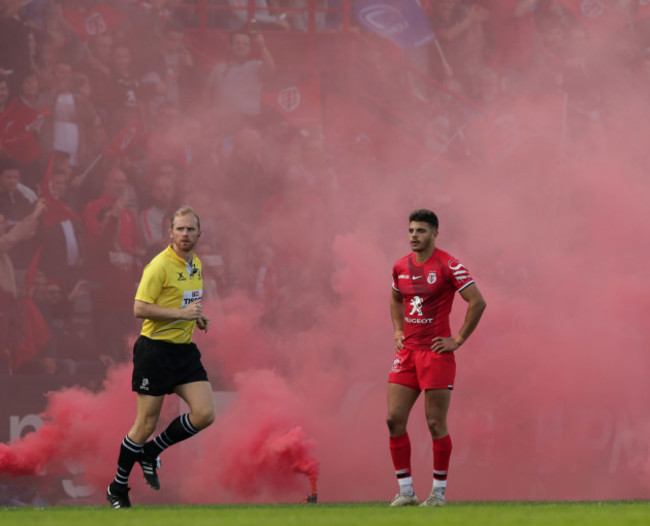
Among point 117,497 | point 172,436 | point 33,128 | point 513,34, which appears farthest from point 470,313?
point 33,128

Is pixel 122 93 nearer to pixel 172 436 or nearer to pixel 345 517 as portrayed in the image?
pixel 172 436

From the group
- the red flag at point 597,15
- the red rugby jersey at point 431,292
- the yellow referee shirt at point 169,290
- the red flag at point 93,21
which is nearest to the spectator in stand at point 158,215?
the red flag at point 93,21

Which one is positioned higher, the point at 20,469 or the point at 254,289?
the point at 254,289

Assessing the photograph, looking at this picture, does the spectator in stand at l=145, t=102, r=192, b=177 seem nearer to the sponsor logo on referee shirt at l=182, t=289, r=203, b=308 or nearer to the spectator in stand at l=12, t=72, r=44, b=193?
the spectator in stand at l=12, t=72, r=44, b=193

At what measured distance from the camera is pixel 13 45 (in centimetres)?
879

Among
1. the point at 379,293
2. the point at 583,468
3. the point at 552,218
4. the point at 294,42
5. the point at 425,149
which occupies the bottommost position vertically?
the point at 583,468

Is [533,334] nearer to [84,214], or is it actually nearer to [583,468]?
[583,468]

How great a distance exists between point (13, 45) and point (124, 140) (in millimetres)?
1286

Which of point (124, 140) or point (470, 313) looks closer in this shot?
point (470, 313)

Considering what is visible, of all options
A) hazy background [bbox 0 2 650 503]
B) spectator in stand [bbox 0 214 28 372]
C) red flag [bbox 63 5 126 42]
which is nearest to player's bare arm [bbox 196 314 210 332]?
hazy background [bbox 0 2 650 503]

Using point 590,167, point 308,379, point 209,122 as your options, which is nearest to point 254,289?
point 308,379

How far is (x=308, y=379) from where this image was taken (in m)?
8.94

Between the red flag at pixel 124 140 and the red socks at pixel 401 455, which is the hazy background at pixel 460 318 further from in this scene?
the red socks at pixel 401 455

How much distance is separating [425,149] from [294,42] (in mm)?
1598
